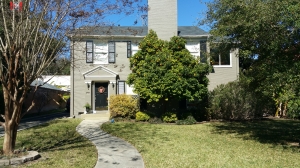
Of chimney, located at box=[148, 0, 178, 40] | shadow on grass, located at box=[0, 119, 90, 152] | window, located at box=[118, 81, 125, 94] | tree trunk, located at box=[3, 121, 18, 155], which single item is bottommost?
shadow on grass, located at box=[0, 119, 90, 152]

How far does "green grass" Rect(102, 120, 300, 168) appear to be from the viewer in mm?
7094

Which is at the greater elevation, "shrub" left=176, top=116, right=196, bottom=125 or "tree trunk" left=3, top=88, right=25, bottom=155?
"tree trunk" left=3, top=88, right=25, bottom=155

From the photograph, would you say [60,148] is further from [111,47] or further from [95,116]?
[111,47]

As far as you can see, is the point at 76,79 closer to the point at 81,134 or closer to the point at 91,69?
the point at 91,69

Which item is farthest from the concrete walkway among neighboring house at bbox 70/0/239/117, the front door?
the front door

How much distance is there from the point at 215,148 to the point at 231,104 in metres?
8.49

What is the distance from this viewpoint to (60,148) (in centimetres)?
864

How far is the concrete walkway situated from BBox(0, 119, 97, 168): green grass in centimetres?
23

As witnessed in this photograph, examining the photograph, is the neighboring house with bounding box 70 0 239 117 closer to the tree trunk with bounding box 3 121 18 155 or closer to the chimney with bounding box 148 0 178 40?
the chimney with bounding box 148 0 178 40

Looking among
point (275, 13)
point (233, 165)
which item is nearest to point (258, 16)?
point (275, 13)

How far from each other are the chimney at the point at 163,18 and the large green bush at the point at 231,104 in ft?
16.0

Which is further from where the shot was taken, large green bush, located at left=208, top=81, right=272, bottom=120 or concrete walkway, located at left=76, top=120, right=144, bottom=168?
large green bush, located at left=208, top=81, right=272, bottom=120

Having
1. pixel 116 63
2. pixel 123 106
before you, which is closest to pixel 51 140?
pixel 123 106

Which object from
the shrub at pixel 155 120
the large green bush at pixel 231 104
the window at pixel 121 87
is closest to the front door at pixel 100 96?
the window at pixel 121 87
